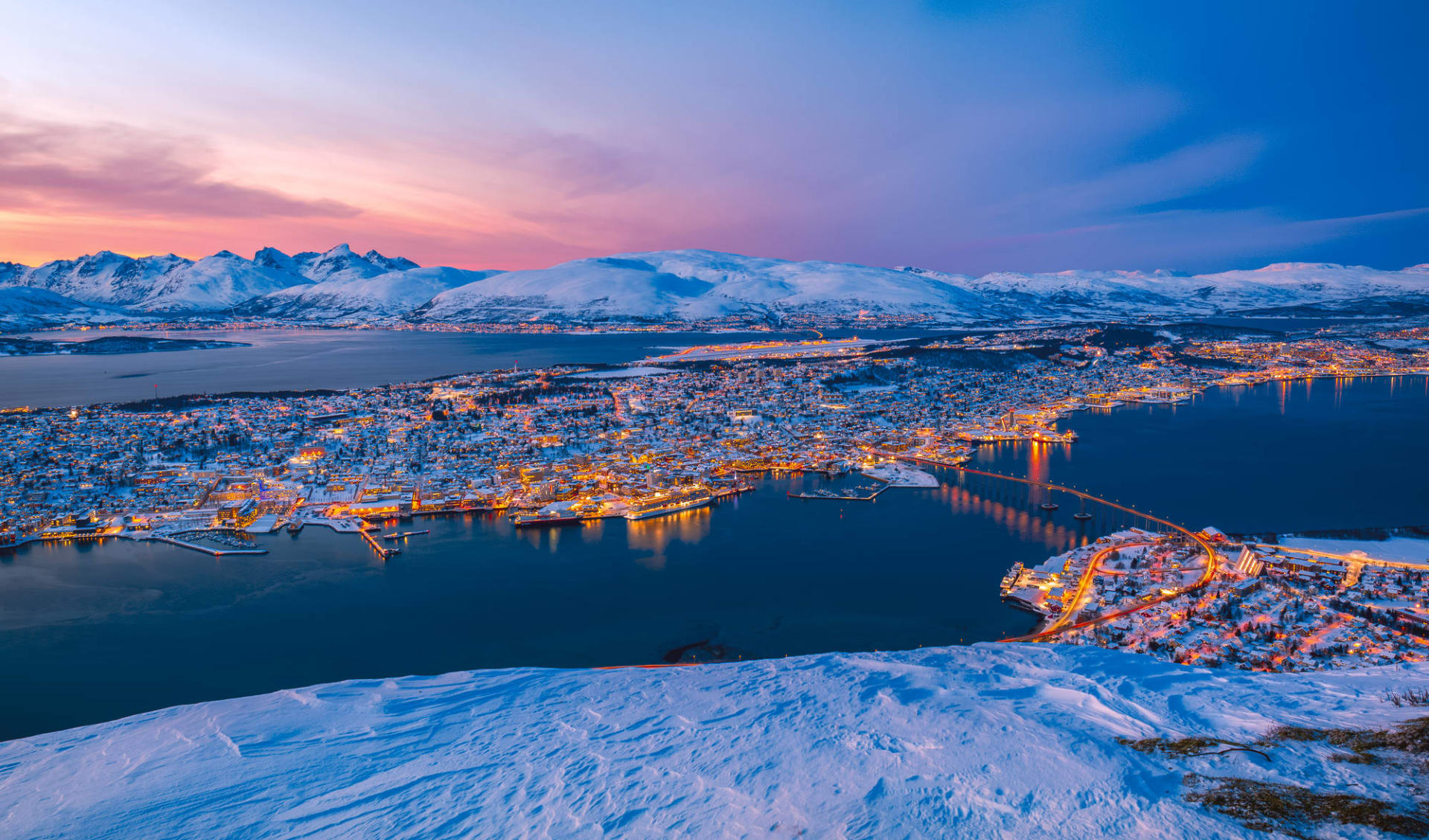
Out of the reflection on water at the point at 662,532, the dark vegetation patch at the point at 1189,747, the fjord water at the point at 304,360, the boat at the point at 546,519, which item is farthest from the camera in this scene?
the fjord water at the point at 304,360

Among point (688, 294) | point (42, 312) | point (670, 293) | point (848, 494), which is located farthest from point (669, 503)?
point (42, 312)

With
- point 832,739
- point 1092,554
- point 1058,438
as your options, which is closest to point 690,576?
point 1092,554

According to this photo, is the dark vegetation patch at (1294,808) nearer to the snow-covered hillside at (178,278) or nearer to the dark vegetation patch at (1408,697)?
the dark vegetation patch at (1408,697)

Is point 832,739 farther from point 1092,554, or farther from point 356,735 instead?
point 1092,554

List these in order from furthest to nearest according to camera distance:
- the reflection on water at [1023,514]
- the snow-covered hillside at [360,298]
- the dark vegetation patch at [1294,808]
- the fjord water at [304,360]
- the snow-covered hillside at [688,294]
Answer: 1. the snow-covered hillside at [360,298]
2. the snow-covered hillside at [688,294]
3. the fjord water at [304,360]
4. the reflection on water at [1023,514]
5. the dark vegetation patch at [1294,808]

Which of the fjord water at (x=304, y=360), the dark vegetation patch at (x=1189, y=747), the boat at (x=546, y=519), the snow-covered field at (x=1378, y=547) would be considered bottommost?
the boat at (x=546, y=519)

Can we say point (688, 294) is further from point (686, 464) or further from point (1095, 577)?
point (1095, 577)

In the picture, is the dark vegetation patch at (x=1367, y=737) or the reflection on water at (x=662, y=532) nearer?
the dark vegetation patch at (x=1367, y=737)

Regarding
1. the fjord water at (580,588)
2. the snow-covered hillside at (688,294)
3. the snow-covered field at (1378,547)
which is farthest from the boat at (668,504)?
the snow-covered hillside at (688,294)
